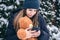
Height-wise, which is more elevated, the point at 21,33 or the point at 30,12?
the point at 30,12

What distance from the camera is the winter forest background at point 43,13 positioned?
520 centimetres

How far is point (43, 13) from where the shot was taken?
6637 millimetres

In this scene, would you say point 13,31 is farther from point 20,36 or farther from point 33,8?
point 33,8

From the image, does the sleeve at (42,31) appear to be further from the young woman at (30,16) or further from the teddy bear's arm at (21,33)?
the teddy bear's arm at (21,33)

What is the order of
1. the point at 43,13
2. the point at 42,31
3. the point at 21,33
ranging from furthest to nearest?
the point at 43,13 → the point at 42,31 → the point at 21,33

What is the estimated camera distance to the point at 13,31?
359 centimetres

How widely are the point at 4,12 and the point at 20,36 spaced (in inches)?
76.3

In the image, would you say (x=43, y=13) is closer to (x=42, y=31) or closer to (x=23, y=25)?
(x=42, y=31)

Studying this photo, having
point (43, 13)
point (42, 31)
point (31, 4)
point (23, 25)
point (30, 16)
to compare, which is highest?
point (31, 4)

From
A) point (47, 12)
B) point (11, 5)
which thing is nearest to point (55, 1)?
point (47, 12)

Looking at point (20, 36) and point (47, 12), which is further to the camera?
point (47, 12)

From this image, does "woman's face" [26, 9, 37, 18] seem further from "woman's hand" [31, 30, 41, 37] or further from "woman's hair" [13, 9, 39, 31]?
"woman's hand" [31, 30, 41, 37]

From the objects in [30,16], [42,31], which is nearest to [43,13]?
[42,31]

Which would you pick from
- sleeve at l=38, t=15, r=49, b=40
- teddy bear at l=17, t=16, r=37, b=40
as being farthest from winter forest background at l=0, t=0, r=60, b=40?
teddy bear at l=17, t=16, r=37, b=40
